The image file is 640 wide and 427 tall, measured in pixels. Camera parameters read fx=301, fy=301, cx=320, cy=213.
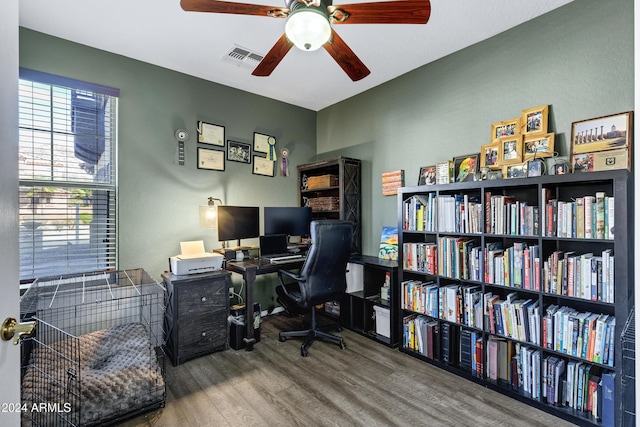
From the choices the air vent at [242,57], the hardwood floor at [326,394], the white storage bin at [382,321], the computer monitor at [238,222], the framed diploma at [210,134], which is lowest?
the hardwood floor at [326,394]

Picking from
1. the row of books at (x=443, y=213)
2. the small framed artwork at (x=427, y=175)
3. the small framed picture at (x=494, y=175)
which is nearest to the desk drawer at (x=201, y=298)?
the row of books at (x=443, y=213)

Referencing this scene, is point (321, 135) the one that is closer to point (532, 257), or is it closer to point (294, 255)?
point (294, 255)

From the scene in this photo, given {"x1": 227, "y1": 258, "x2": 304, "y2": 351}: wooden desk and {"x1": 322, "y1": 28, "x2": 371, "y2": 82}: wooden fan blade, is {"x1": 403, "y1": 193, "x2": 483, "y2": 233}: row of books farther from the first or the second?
{"x1": 227, "y1": 258, "x2": 304, "y2": 351}: wooden desk

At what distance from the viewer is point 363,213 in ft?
12.1

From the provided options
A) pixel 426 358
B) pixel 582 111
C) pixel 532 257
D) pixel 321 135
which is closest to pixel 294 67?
pixel 321 135

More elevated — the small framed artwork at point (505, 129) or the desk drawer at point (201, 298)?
the small framed artwork at point (505, 129)

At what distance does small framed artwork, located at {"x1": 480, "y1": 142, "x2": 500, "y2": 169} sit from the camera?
2.47 meters

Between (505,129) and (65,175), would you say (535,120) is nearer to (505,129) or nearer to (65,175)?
(505,129)

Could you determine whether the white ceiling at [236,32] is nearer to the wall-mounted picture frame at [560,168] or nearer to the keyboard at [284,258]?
the wall-mounted picture frame at [560,168]

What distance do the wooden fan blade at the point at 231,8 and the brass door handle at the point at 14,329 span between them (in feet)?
5.07

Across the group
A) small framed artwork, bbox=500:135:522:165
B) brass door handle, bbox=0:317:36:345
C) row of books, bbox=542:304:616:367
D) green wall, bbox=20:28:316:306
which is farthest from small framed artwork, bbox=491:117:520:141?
brass door handle, bbox=0:317:36:345

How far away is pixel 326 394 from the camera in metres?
2.12

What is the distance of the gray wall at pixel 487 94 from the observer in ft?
6.59

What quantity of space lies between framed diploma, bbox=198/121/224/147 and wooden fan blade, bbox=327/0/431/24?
Result: 2.13 meters
